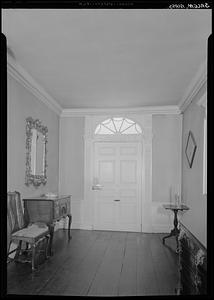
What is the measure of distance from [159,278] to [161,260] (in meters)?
0.79

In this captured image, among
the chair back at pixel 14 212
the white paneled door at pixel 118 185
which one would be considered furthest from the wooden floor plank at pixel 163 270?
the chair back at pixel 14 212

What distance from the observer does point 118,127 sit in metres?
6.39

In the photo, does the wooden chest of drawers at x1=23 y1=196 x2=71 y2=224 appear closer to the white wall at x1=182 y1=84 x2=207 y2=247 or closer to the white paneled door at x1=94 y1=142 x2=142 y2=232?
the white paneled door at x1=94 y1=142 x2=142 y2=232

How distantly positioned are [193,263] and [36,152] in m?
3.57

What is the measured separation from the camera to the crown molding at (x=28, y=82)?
145 inches

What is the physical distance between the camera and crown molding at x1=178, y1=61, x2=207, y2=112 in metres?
3.85

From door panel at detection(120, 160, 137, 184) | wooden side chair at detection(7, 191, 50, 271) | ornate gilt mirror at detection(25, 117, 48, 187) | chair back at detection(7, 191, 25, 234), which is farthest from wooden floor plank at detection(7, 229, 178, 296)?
door panel at detection(120, 160, 137, 184)

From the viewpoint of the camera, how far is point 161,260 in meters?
4.03

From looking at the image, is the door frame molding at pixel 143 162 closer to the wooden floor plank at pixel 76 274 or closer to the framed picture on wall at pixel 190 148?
the framed picture on wall at pixel 190 148

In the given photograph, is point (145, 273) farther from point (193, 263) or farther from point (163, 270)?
point (193, 263)

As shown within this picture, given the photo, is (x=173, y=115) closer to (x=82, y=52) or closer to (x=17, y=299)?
(x=82, y=52)

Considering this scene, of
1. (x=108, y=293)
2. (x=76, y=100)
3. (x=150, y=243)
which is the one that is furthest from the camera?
(x=76, y=100)

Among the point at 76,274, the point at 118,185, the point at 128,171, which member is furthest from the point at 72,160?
the point at 76,274
